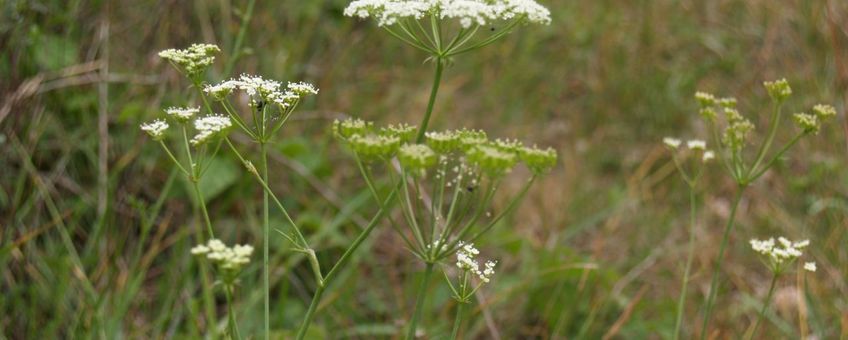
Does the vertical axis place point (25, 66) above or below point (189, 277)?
above

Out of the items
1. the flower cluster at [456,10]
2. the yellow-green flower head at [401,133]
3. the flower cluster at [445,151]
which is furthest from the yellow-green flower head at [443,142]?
the flower cluster at [456,10]

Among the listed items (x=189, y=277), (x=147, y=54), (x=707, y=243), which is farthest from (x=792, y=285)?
(x=147, y=54)

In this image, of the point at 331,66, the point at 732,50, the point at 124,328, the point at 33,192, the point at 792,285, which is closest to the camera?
the point at 124,328

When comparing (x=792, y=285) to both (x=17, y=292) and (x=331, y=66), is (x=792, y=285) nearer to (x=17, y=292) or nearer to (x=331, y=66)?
(x=331, y=66)

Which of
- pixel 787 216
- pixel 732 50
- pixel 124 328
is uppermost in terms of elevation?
pixel 732 50

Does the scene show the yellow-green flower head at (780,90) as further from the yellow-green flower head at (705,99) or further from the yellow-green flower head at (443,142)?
the yellow-green flower head at (443,142)

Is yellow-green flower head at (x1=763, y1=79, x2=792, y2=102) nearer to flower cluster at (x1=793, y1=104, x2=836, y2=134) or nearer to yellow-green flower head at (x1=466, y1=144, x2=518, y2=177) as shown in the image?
flower cluster at (x1=793, y1=104, x2=836, y2=134)

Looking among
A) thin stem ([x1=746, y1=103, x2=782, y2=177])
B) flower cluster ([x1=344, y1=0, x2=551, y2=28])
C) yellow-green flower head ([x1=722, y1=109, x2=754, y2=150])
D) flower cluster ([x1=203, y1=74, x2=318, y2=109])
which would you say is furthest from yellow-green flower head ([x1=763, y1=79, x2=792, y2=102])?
flower cluster ([x1=203, y1=74, x2=318, y2=109])
